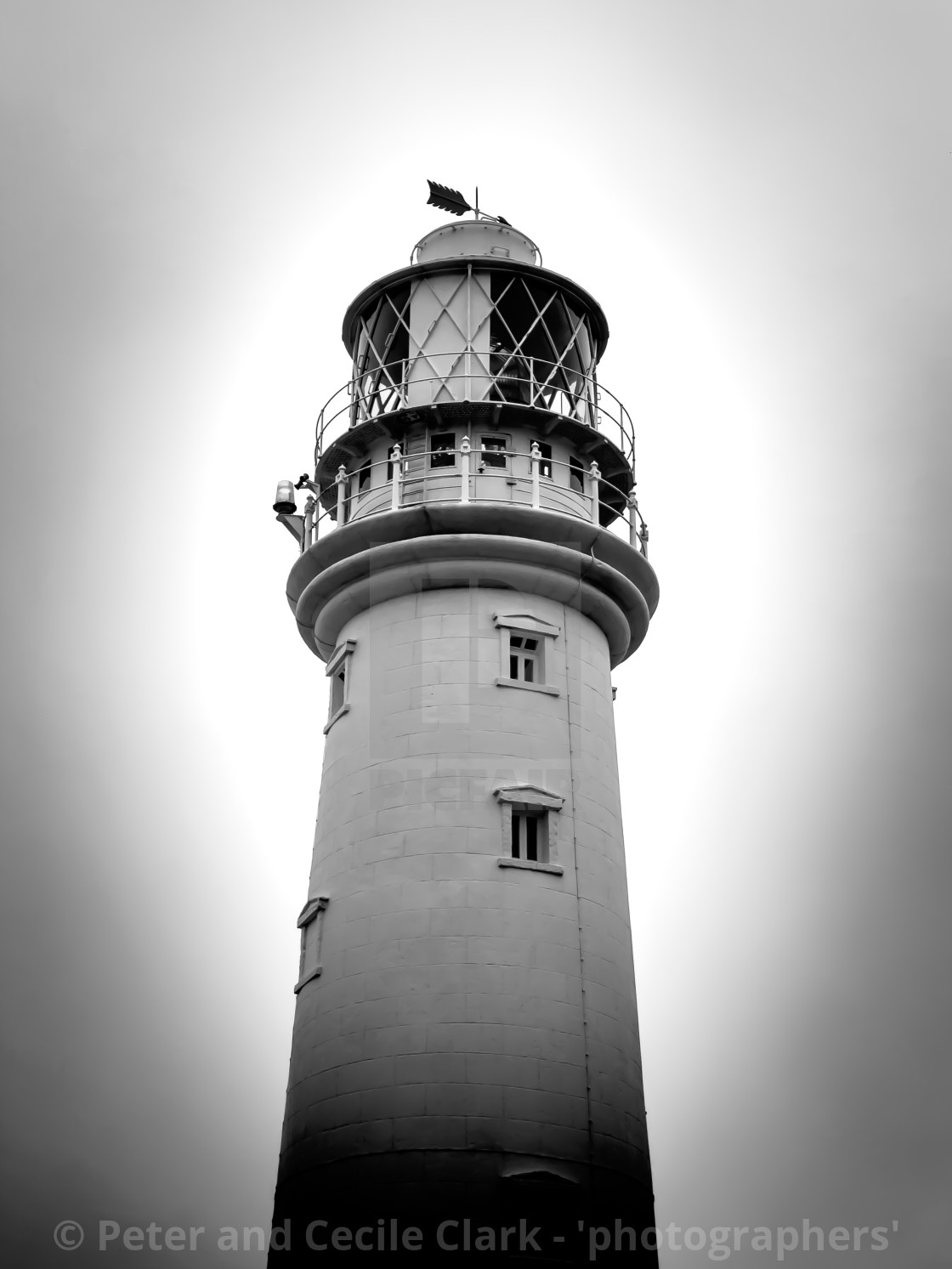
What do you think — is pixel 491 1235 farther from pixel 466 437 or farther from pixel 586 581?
pixel 466 437

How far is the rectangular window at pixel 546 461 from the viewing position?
2888 centimetres

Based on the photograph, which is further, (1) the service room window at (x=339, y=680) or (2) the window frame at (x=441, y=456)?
(2) the window frame at (x=441, y=456)

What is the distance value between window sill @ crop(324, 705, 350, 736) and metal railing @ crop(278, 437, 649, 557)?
377cm

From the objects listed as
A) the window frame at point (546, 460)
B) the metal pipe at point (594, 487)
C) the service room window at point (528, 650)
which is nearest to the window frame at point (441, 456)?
the window frame at point (546, 460)

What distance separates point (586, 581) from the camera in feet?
92.2

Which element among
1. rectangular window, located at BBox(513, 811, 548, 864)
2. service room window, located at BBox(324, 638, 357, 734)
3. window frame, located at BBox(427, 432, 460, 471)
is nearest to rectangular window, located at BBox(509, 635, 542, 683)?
rectangular window, located at BBox(513, 811, 548, 864)

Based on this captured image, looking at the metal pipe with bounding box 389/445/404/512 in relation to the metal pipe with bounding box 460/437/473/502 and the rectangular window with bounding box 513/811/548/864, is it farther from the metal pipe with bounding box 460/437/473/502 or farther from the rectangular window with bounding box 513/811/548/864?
the rectangular window with bounding box 513/811/548/864

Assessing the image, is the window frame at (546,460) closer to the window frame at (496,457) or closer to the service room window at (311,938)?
the window frame at (496,457)

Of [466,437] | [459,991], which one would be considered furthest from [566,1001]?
[466,437]

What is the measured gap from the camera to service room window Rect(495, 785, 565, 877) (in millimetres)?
24906

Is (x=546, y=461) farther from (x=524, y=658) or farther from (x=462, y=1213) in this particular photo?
(x=462, y=1213)

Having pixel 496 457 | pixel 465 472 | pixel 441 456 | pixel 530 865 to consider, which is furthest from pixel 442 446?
pixel 530 865

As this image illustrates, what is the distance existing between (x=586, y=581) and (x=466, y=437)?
3.84m

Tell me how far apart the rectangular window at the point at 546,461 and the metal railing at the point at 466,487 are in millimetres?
18
